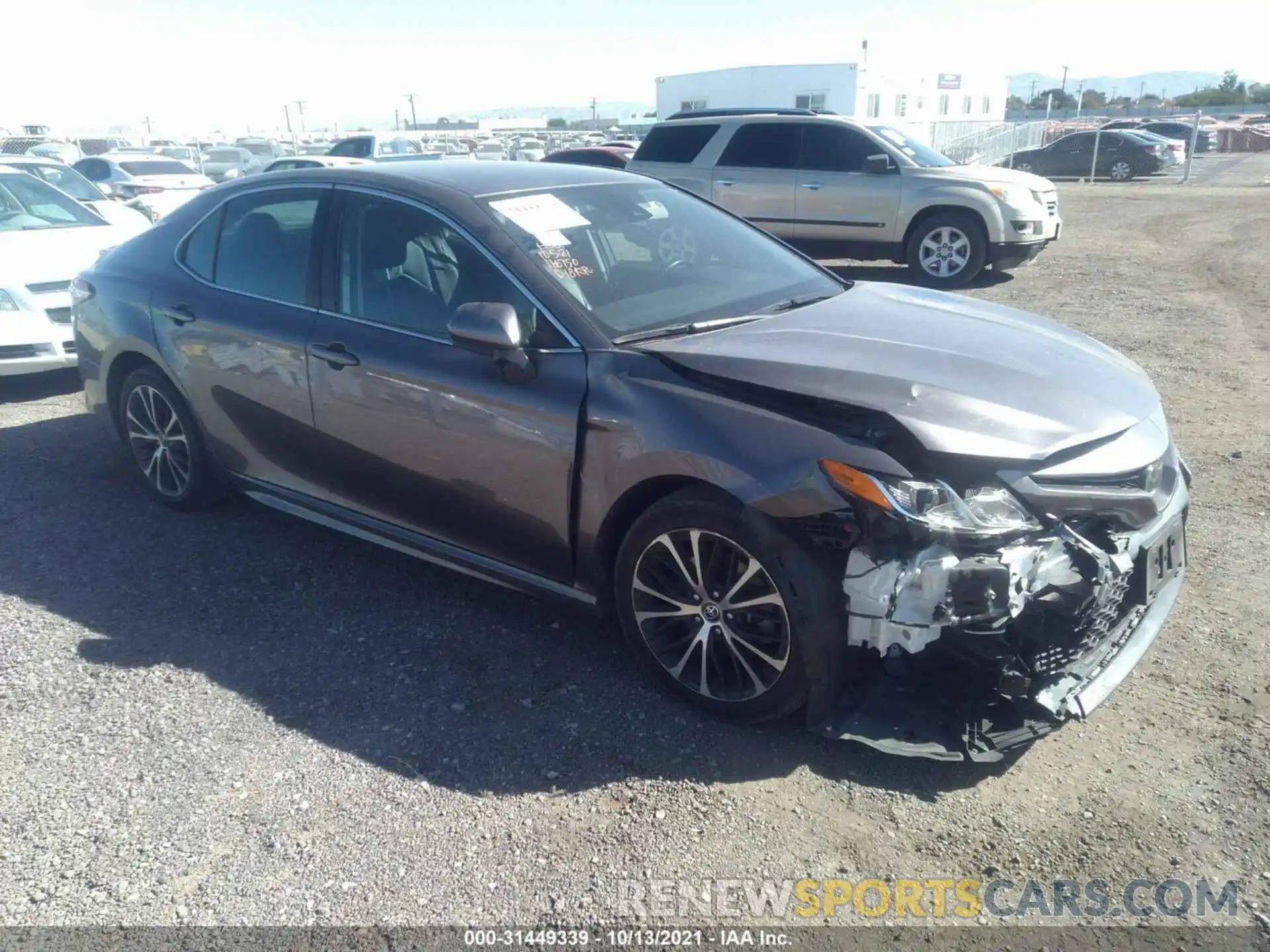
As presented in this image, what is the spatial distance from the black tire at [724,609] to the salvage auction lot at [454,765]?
0.16 meters

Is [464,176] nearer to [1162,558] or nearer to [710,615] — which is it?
[710,615]

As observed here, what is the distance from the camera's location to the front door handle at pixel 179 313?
462 centimetres

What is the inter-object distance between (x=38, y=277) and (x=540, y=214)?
208 inches

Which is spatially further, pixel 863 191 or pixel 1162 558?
pixel 863 191

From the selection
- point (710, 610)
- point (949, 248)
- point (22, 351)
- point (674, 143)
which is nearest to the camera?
point (710, 610)

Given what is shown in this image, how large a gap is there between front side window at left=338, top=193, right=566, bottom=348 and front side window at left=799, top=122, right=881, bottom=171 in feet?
28.7

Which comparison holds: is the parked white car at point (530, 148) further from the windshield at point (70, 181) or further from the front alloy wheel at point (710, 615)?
the front alloy wheel at point (710, 615)

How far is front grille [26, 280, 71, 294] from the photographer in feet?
A: 23.6

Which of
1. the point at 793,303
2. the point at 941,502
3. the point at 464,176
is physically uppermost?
the point at 464,176

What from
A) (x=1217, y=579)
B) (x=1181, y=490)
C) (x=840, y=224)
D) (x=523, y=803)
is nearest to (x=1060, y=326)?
(x=1181, y=490)

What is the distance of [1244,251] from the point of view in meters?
13.0

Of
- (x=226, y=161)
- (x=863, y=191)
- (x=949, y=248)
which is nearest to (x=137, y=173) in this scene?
(x=226, y=161)

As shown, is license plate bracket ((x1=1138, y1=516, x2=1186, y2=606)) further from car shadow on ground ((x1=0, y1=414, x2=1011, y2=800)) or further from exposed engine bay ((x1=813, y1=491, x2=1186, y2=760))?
car shadow on ground ((x1=0, y1=414, x2=1011, y2=800))

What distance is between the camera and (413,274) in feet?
12.8
